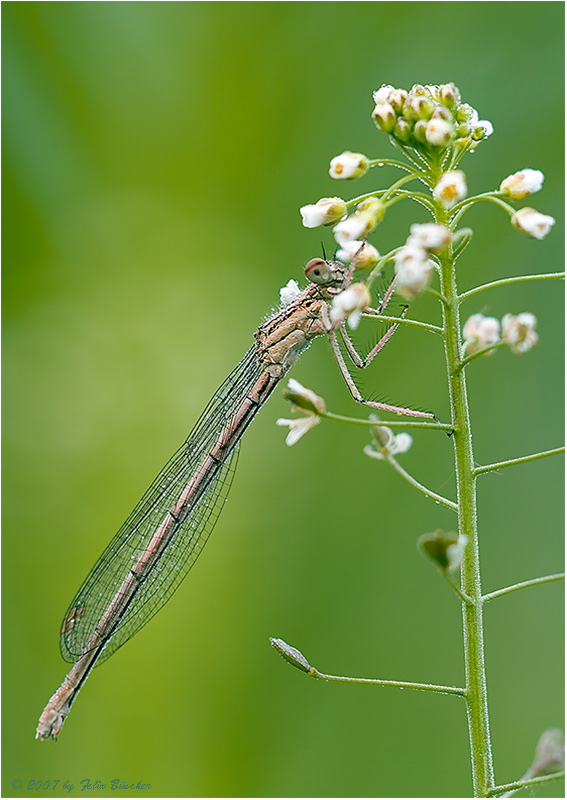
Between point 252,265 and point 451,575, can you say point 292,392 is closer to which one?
point 451,575

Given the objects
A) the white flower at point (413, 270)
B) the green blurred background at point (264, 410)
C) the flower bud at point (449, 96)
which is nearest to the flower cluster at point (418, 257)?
the white flower at point (413, 270)

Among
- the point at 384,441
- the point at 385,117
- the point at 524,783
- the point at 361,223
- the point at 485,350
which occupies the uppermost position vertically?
the point at 385,117

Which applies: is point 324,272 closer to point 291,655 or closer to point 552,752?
point 291,655

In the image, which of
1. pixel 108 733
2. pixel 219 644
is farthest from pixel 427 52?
pixel 108 733

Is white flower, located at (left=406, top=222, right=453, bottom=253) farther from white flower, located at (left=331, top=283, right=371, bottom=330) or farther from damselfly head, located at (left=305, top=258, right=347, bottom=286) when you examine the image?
damselfly head, located at (left=305, top=258, right=347, bottom=286)

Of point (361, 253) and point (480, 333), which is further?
point (361, 253)

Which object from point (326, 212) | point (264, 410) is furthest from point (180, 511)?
point (326, 212)
